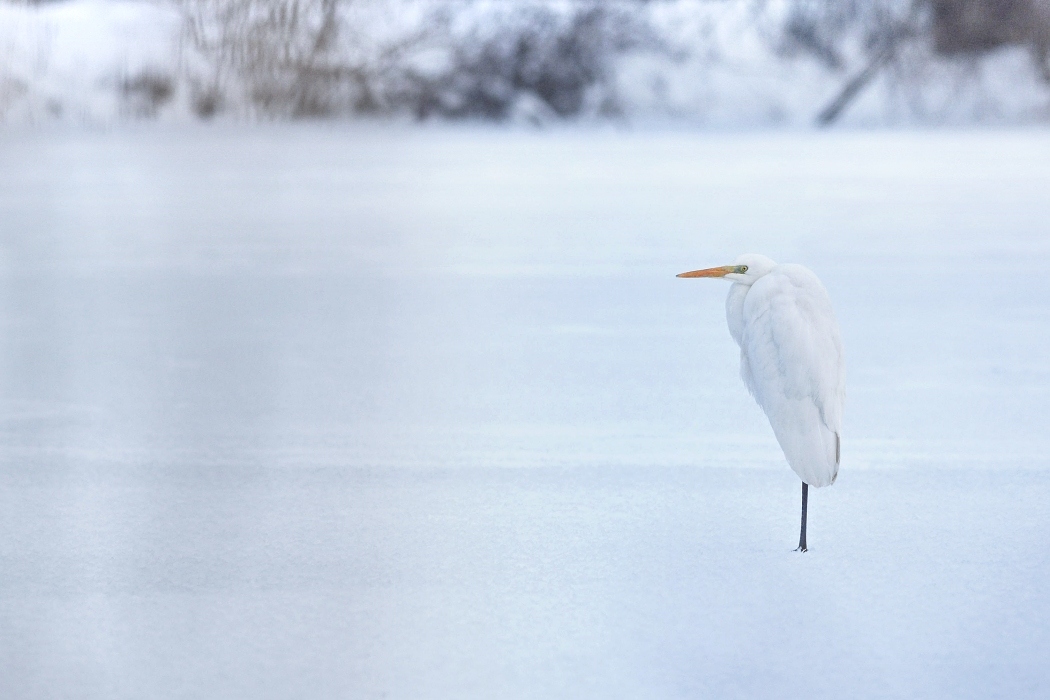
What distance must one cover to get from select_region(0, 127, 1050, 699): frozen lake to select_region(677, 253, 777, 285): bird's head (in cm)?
22

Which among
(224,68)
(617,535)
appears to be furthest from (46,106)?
(617,535)

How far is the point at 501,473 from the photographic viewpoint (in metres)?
1.32

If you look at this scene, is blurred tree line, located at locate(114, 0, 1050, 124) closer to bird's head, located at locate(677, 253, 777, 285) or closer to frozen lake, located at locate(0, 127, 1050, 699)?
frozen lake, located at locate(0, 127, 1050, 699)

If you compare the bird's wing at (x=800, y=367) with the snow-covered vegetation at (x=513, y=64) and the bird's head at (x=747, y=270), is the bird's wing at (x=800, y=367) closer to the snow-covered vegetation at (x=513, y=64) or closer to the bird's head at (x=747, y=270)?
the bird's head at (x=747, y=270)

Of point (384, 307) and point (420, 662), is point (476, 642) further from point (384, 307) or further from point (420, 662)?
point (384, 307)

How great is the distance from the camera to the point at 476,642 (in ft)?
2.87

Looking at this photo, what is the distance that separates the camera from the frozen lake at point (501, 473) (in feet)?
2.82

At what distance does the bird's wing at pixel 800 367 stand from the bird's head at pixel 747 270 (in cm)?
3

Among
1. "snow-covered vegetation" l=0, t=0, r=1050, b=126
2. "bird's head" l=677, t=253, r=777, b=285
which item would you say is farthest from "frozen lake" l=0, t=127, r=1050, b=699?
"snow-covered vegetation" l=0, t=0, r=1050, b=126

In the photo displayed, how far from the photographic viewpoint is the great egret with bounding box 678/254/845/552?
107cm

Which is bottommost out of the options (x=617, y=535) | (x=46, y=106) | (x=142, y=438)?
(x=46, y=106)

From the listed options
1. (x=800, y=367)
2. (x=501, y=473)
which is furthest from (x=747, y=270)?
(x=501, y=473)

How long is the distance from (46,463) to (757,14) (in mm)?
6208

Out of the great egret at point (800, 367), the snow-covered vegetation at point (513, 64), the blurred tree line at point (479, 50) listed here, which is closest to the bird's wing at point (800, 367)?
the great egret at point (800, 367)
